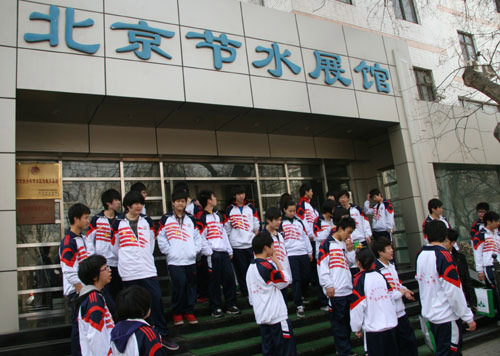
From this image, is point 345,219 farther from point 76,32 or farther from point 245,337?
point 76,32

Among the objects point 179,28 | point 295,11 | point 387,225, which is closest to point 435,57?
point 295,11

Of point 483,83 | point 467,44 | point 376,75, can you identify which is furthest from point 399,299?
point 467,44

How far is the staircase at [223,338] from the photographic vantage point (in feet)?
16.4

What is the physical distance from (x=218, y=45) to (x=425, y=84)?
6.97 metres

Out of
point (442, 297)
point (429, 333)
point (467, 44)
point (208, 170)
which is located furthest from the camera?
point (467, 44)

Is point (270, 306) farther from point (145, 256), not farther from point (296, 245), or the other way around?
point (296, 245)

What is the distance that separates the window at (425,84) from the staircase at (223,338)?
7516 millimetres

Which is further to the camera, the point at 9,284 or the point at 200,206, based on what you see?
the point at 200,206

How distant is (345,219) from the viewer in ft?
17.1

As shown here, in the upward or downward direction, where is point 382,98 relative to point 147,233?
upward

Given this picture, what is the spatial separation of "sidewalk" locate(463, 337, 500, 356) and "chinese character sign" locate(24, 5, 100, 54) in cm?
739

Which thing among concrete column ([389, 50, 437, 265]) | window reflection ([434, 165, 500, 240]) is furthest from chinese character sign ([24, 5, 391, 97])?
window reflection ([434, 165, 500, 240])

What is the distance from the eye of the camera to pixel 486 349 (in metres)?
6.06

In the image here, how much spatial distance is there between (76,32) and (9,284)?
154 inches
